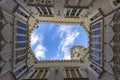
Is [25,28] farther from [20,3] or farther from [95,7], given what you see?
[95,7]

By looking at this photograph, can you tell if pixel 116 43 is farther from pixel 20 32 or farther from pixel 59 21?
pixel 59 21

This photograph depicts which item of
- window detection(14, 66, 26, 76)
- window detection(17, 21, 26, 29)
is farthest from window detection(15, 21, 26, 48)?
window detection(14, 66, 26, 76)

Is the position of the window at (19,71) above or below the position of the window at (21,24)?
below

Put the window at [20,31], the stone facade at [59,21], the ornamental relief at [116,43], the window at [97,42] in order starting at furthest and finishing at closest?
the window at [20,31]
the window at [97,42]
the stone facade at [59,21]
the ornamental relief at [116,43]

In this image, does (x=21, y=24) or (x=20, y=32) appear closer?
(x=20, y=32)

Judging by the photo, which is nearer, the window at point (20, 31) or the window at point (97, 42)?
the window at point (97, 42)

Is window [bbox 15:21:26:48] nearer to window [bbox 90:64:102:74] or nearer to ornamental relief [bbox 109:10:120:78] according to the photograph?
window [bbox 90:64:102:74]

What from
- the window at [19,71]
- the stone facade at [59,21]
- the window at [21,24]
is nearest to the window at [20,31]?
the stone facade at [59,21]

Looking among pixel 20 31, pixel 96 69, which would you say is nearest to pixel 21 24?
pixel 20 31

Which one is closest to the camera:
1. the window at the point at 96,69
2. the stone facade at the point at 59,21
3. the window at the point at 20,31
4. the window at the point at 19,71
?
the stone facade at the point at 59,21

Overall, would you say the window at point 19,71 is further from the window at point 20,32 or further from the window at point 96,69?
the window at point 96,69

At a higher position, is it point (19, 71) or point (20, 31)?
point (20, 31)

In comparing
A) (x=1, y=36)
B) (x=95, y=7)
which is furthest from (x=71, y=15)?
(x=1, y=36)

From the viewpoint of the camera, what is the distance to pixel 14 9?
38562mm
